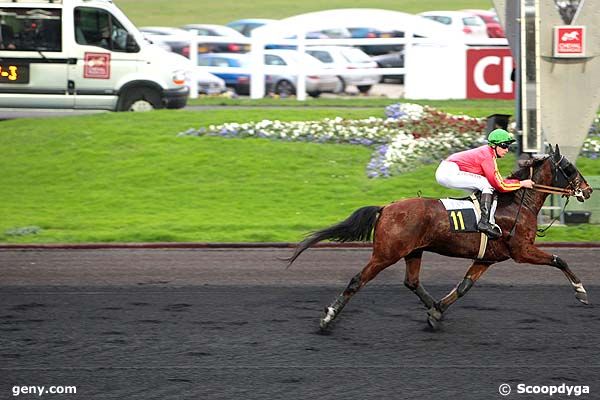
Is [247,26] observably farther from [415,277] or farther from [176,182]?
[415,277]

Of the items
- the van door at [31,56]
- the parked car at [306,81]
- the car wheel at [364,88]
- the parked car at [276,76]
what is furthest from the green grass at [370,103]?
the van door at [31,56]

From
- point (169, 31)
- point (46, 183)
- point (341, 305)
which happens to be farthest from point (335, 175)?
point (169, 31)

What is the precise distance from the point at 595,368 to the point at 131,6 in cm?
5029

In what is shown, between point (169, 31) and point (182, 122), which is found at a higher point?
point (169, 31)

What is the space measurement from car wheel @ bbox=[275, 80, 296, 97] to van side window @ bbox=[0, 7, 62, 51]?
7695 mm

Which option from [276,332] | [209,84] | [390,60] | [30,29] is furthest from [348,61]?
[276,332]

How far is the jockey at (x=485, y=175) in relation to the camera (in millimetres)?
10445

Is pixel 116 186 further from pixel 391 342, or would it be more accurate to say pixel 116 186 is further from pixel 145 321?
pixel 391 342

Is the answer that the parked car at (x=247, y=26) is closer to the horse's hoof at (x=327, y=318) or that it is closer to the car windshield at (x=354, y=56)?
the car windshield at (x=354, y=56)

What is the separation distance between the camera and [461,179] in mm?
10609

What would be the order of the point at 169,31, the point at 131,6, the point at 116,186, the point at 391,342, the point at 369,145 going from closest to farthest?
1. the point at 391,342
2. the point at 116,186
3. the point at 369,145
4. the point at 169,31
5. the point at 131,6

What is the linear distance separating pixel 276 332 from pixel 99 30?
13675 mm

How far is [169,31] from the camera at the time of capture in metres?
40.6

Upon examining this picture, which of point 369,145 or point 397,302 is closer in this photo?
point 397,302
